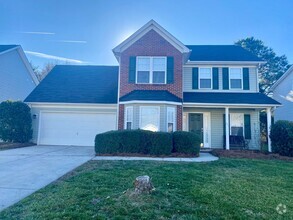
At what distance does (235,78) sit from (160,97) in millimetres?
6070

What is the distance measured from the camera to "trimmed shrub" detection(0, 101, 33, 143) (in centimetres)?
1299

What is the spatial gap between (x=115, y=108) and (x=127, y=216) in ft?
35.6

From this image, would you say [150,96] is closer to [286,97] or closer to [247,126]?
[247,126]

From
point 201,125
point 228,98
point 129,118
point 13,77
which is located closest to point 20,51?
point 13,77

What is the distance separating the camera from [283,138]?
10391 millimetres

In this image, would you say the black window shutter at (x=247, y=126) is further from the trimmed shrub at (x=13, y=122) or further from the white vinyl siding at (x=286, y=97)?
the trimmed shrub at (x=13, y=122)

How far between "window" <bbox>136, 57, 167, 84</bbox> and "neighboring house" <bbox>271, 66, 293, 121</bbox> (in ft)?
36.4

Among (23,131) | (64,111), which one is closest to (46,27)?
(64,111)

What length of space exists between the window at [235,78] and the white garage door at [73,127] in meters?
8.55

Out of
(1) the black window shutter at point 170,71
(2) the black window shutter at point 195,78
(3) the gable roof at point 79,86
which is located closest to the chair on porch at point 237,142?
(2) the black window shutter at point 195,78

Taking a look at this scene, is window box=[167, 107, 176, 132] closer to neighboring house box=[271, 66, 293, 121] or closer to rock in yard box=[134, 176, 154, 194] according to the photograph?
rock in yard box=[134, 176, 154, 194]

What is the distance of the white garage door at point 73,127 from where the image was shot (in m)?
13.8

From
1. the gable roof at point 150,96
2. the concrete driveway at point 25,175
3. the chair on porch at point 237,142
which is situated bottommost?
the concrete driveway at point 25,175

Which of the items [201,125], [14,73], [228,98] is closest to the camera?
[228,98]
